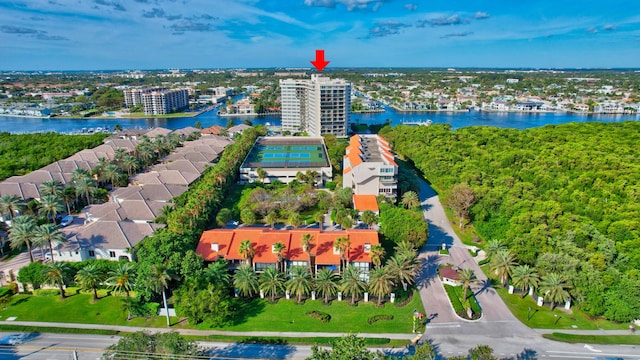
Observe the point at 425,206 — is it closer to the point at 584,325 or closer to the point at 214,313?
the point at 584,325

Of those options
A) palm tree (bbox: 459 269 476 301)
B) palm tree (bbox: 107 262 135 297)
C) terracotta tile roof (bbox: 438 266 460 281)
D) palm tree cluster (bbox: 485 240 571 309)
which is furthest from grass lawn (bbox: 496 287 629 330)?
palm tree (bbox: 107 262 135 297)

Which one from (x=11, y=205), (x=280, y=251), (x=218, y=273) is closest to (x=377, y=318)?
(x=280, y=251)

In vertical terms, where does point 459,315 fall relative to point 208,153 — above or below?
below

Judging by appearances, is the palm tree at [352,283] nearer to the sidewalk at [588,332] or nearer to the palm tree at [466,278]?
the palm tree at [466,278]

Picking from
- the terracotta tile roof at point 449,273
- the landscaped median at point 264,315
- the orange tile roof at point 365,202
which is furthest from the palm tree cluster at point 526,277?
the orange tile roof at point 365,202

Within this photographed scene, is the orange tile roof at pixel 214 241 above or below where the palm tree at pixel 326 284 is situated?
above

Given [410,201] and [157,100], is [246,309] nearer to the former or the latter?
[410,201]

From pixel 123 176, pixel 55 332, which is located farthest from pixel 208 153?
pixel 55 332
